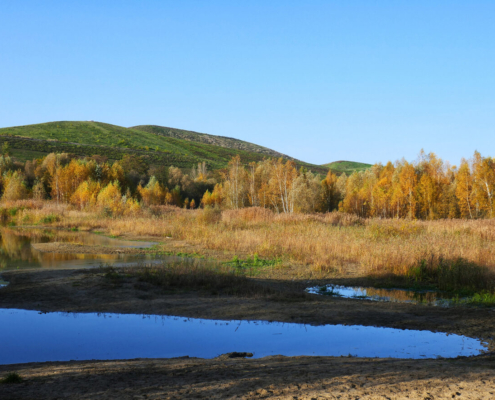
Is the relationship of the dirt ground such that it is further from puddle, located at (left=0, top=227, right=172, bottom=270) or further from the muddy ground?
puddle, located at (left=0, top=227, right=172, bottom=270)

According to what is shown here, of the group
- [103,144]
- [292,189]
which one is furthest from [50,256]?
[103,144]

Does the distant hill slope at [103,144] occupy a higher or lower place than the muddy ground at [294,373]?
higher

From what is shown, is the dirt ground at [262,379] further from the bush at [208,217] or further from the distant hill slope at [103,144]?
the distant hill slope at [103,144]

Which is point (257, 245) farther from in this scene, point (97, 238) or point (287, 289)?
point (97, 238)

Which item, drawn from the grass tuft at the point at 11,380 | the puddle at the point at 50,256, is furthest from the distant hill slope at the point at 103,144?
the grass tuft at the point at 11,380

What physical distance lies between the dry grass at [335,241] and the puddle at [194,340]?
21.4ft

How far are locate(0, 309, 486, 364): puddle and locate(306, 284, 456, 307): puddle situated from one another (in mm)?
3351

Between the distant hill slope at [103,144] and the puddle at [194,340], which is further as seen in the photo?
the distant hill slope at [103,144]

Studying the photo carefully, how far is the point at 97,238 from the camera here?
29.0 metres

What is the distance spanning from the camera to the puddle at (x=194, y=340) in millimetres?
7219

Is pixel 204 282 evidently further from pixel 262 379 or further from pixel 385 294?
pixel 262 379

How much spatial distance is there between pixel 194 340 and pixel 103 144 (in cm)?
12524

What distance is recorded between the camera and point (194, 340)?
8.03 m

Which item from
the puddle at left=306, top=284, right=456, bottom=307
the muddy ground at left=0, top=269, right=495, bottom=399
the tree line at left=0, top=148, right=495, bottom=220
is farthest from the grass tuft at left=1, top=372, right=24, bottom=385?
the tree line at left=0, top=148, right=495, bottom=220
